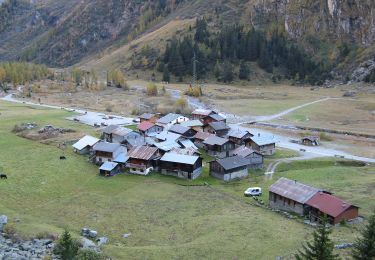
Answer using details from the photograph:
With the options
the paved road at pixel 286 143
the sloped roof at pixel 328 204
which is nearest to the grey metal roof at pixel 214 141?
the paved road at pixel 286 143

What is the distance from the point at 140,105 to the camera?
463 ft

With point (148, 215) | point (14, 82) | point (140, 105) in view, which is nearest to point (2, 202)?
point (148, 215)

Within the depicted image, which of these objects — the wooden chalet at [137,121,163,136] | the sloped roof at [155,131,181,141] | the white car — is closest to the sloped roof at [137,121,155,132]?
the wooden chalet at [137,121,163,136]

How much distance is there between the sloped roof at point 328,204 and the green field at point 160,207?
7.34 ft

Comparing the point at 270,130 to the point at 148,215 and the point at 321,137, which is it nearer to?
the point at 321,137

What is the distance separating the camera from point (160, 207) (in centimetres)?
5872

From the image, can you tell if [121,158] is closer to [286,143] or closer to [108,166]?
[108,166]

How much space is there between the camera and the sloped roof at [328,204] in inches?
2036

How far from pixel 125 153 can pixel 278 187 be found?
28.3 m

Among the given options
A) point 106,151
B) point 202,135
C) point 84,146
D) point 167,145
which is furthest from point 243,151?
point 84,146

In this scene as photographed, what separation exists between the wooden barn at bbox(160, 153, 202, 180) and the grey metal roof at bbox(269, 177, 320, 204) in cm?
1568

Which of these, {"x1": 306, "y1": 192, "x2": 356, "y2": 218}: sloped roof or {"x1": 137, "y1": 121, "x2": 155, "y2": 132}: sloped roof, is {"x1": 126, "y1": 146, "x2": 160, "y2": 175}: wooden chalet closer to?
{"x1": 137, "y1": 121, "x2": 155, "y2": 132}: sloped roof

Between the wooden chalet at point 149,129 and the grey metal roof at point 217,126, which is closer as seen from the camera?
the wooden chalet at point 149,129

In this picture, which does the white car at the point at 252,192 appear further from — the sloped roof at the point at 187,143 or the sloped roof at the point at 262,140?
the sloped roof at the point at 187,143
